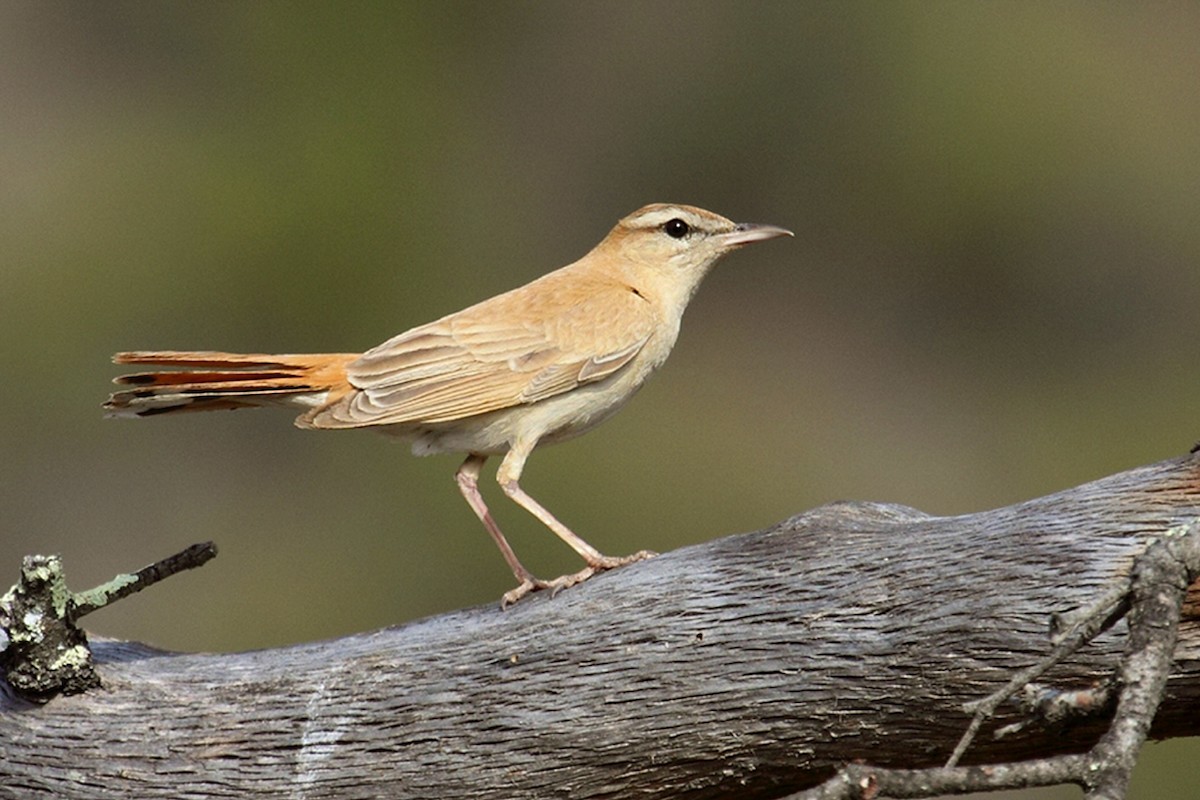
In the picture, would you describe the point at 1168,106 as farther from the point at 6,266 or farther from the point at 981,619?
the point at 981,619

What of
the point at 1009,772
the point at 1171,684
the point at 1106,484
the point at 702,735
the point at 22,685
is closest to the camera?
the point at 1009,772

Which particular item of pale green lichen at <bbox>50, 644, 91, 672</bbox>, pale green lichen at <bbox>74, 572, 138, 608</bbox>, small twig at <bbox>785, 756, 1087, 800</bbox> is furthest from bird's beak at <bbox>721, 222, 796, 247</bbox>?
small twig at <bbox>785, 756, 1087, 800</bbox>

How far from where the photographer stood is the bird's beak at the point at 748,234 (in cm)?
590

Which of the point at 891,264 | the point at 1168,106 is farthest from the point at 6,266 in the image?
the point at 1168,106

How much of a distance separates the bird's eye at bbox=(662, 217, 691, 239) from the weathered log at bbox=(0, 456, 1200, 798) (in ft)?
6.30

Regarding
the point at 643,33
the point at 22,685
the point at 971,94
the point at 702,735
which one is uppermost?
the point at 643,33

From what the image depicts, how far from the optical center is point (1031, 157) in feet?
40.9

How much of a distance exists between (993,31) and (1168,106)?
1.36m

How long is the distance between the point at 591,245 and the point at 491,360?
23.2 feet

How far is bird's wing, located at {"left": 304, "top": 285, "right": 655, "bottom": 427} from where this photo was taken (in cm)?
518

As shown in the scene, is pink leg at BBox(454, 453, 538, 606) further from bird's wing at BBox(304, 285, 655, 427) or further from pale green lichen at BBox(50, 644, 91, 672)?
pale green lichen at BBox(50, 644, 91, 672)

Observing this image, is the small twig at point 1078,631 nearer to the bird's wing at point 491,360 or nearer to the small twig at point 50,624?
the small twig at point 50,624

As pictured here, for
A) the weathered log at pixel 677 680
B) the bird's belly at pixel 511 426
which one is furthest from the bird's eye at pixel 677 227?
the weathered log at pixel 677 680

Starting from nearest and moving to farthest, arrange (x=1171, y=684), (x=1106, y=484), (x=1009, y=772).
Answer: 1. (x=1009, y=772)
2. (x=1171, y=684)
3. (x=1106, y=484)
